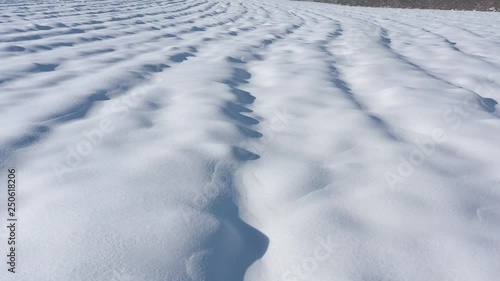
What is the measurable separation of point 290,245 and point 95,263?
0.52 m

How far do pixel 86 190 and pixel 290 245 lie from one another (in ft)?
2.33

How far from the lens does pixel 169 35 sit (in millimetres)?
5156

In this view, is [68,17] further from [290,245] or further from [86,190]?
[290,245]

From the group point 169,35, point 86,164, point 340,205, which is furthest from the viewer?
point 169,35

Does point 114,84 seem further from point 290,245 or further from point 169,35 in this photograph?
point 169,35

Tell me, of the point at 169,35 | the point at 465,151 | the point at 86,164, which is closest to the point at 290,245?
the point at 86,164

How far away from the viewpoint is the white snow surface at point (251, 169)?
116cm

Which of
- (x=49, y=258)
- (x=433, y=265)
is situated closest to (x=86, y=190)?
(x=49, y=258)

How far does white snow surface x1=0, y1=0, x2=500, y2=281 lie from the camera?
1.16 metres

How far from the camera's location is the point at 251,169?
5.43ft

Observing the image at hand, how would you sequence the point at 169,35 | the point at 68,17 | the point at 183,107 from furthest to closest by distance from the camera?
the point at 68,17, the point at 169,35, the point at 183,107

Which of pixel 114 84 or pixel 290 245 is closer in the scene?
pixel 290 245

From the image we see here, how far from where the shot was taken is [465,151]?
71.3 inches

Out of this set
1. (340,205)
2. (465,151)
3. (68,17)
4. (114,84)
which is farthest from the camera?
(68,17)
